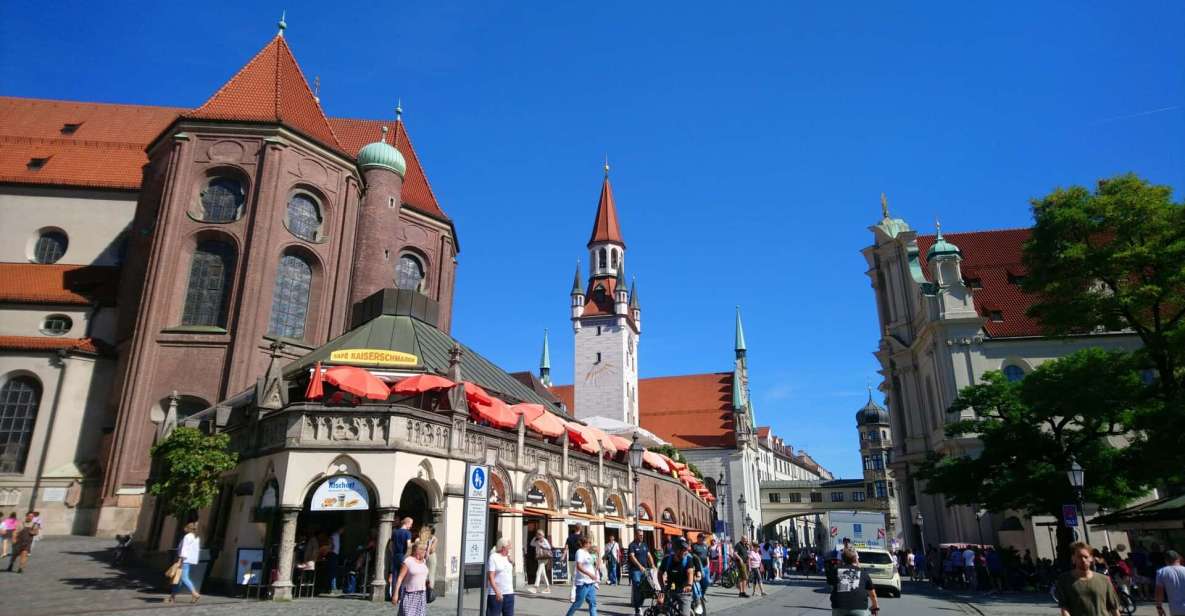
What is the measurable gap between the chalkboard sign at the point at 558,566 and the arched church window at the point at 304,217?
19194 millimetres

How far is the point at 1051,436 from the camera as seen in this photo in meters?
26.0

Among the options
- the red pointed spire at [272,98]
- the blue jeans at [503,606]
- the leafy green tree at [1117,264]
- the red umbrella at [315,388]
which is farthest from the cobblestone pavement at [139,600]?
the red pointed spire at [272,98]

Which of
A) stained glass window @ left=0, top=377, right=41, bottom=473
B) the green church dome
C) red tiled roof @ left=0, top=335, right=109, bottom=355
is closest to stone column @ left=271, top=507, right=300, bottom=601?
stained glass window @ left=0, top=377, right=41, bottom=473

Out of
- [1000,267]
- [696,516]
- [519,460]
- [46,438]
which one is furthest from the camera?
[696,516]

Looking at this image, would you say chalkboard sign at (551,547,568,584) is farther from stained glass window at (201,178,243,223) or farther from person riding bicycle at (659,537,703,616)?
stained glass window at (201,178,243,223)

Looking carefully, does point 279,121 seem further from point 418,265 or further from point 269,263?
point 418,265

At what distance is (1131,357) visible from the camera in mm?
21453

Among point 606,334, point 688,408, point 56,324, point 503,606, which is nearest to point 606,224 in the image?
point 606,334

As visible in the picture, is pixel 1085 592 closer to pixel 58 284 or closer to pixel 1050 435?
pixel 1050 435

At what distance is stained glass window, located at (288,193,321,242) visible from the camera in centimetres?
3262

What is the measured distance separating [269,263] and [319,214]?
3.98m

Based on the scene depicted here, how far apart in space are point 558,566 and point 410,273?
77.0 feet

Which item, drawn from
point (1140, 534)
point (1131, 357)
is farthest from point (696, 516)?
point (1131, 357)

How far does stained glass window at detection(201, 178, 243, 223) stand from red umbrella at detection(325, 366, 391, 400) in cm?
1525
